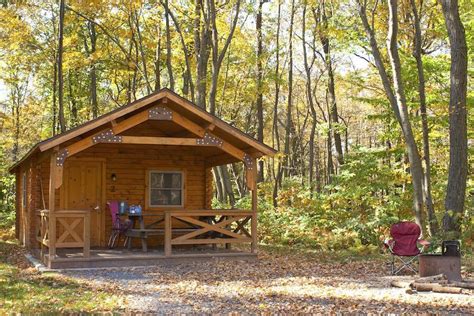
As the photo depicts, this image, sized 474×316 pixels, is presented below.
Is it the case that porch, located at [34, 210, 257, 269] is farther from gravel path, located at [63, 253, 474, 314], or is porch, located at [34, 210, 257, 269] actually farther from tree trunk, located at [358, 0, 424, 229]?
tree trunk, located at [358, 0, 424, 229]

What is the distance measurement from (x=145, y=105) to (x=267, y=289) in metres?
4.71

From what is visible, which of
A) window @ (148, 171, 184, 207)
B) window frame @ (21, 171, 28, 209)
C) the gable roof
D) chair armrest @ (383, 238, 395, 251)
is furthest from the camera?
Result: window frame @ (21, 171, 28, 209)

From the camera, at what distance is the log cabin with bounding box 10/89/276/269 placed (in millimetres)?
11312

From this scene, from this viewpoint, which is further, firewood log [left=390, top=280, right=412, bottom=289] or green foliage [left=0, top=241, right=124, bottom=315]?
firewood log [left=390, top=280, right=412, bottom=289]

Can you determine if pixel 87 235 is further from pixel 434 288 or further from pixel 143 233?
pixel 434 288

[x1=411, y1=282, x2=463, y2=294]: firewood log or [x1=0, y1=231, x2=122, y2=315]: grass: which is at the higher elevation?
[x1=411, y1=282, x2=463, y2=294]: firewood log

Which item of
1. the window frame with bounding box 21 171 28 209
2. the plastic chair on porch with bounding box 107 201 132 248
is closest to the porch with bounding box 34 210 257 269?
the plastic chair on porch with bounding box 107 201 132 248

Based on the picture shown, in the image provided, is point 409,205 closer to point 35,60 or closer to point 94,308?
point 94,308

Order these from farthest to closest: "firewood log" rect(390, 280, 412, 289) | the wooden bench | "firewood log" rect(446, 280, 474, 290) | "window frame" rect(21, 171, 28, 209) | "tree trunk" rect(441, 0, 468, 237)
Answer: "window frame" rect(21, 171, 28, 209) → the wooden bench → "tree trunk" rect(441, 0, 468, 237) → "firewood log" rect(390, 280, 412, 289) → "firewood log" rect(446, 280, 474, 290)

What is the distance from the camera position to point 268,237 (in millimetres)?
16969

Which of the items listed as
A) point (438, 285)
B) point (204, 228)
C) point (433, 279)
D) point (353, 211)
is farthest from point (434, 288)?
point (353, 211)

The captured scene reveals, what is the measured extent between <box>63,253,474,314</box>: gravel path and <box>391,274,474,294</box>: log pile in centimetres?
14

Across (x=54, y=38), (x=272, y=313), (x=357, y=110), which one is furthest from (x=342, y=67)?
(x=272, y=313)

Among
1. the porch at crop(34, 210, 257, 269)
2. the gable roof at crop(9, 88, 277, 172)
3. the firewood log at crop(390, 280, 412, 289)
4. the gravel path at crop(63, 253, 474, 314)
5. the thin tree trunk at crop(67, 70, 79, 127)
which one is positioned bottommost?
the gravel path at crop(63, 253, 474, 314)
